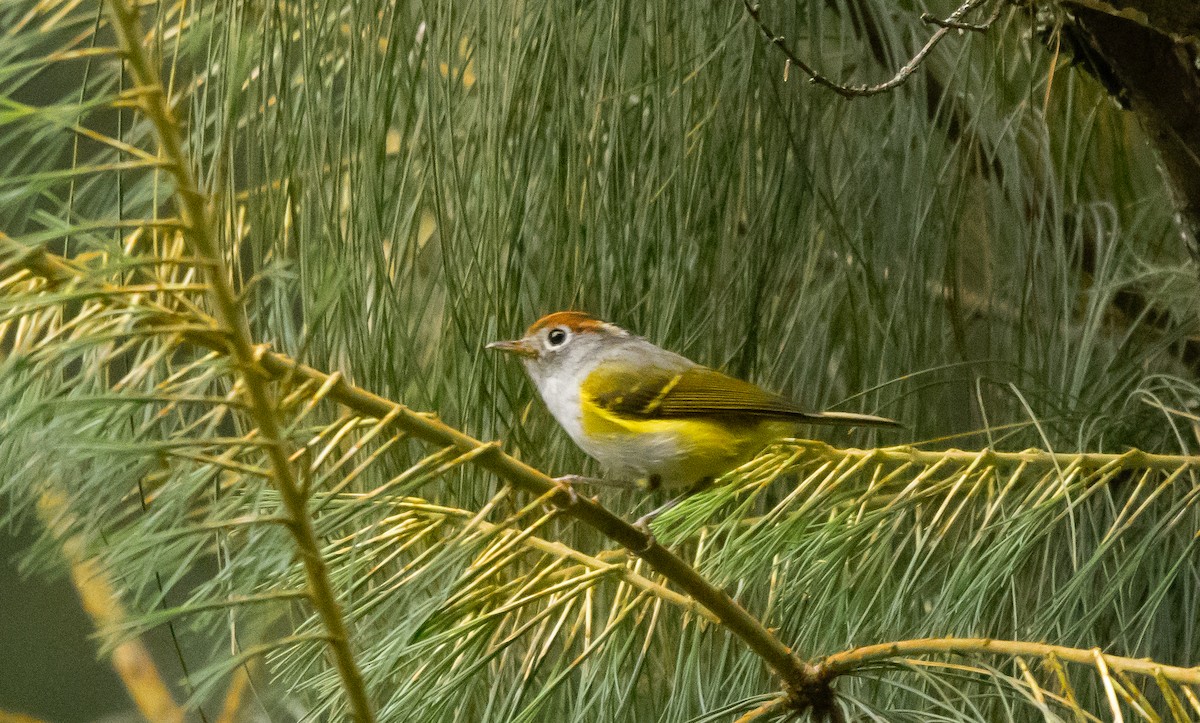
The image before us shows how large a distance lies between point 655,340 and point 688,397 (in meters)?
0.08

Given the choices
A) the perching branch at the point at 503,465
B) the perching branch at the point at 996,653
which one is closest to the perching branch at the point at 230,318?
the perching branch at the point at 503,465

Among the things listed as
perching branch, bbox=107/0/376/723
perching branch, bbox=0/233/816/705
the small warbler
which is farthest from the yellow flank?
perching branch, bbox=107/0/376/723

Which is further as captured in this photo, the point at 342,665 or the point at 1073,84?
the point at 1073,84

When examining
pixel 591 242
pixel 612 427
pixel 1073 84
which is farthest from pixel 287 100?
pixel 1073 84

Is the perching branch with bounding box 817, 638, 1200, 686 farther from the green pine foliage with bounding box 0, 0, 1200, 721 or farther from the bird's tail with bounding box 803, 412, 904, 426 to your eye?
the bird's tail with bounding box 803, 412, 904, 426

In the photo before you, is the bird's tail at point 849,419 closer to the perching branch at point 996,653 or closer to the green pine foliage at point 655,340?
the green pine foliage at point 655,340

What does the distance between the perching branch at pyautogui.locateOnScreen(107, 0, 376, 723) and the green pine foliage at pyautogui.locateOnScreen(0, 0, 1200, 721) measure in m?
0.07

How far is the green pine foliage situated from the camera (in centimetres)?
56

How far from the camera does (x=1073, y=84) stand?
0.87 metres

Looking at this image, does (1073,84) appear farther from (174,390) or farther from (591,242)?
(174,390)

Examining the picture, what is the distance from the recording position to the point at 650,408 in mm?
883

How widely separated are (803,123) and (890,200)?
9 cm

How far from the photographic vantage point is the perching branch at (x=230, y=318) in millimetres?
314

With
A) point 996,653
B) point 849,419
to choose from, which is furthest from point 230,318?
point 849,419
